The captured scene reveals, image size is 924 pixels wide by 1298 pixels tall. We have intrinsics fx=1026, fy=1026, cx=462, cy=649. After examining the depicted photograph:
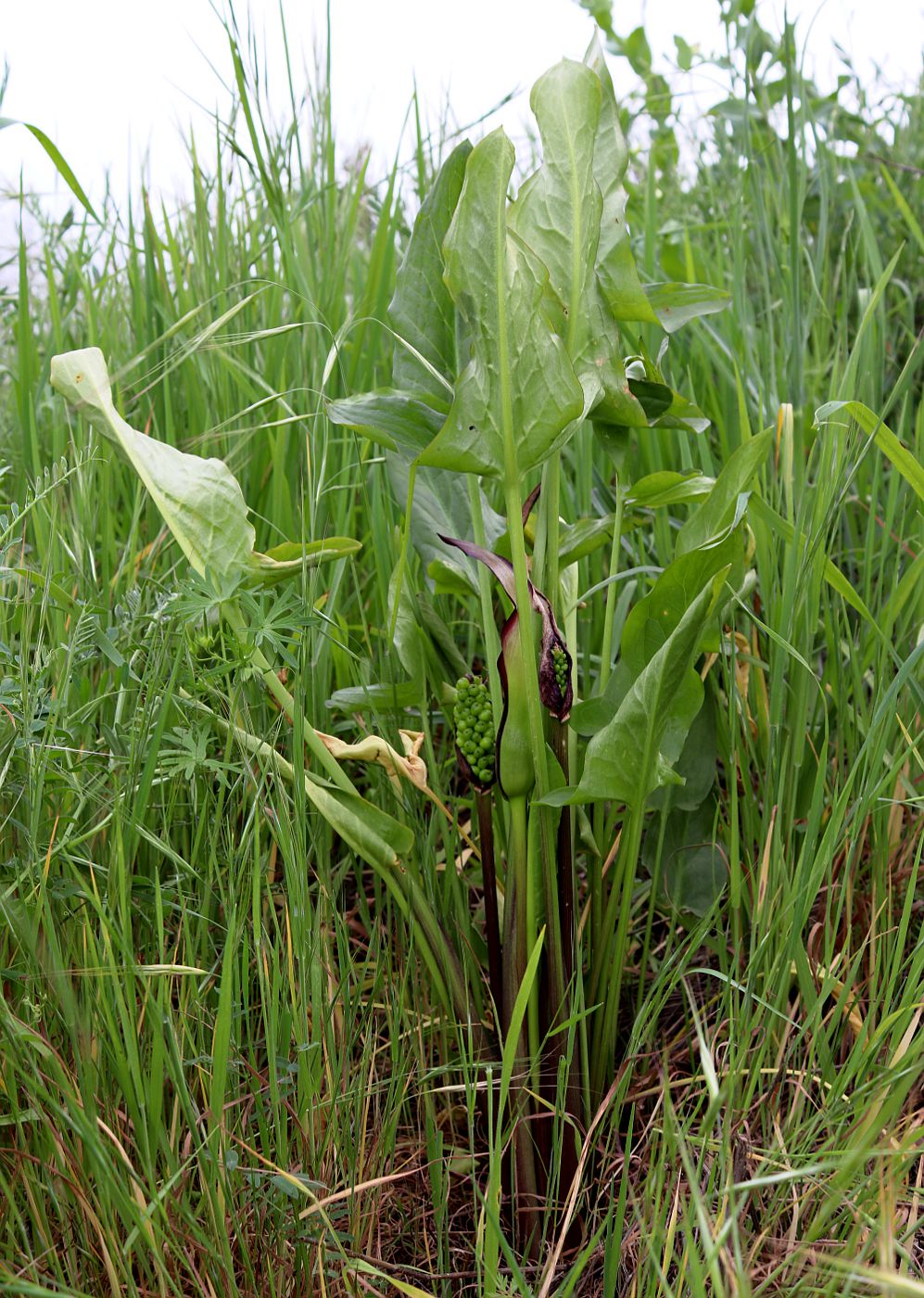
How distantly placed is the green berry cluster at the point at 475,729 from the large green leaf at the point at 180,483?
0.21 m

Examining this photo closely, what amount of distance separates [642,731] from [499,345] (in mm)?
298

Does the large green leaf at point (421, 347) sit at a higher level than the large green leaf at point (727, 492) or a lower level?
higher

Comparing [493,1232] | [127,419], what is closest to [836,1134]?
[493,1232]

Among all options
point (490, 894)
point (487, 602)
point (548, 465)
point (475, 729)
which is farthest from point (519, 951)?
point (548, 465)

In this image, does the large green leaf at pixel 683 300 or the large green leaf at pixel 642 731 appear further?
the large green leaf at pixel 683 300

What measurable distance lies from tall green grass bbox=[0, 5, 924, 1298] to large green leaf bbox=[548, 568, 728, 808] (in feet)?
0.38

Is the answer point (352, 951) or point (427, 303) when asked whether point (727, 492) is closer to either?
point (427, 303)

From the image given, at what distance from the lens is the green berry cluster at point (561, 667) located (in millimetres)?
768

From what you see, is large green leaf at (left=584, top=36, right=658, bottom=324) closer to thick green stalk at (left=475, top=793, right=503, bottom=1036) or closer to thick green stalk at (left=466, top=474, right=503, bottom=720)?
thick green stalk at (left=466, top=474, right=503, bottom=720)

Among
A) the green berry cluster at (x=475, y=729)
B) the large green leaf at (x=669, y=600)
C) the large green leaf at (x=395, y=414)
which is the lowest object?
the green berry cluster at (x=475, y=729)

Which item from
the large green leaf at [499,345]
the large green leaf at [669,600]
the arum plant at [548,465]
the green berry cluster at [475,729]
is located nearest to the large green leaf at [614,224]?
the arum plant at [548,465]

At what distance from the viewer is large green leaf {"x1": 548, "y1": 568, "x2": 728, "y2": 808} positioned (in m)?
0.73

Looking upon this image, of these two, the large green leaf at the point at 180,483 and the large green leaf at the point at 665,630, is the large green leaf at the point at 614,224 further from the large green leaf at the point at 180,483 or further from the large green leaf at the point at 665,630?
the large green leaf at the point at 180,483

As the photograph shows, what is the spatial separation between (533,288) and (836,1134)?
59 cm
